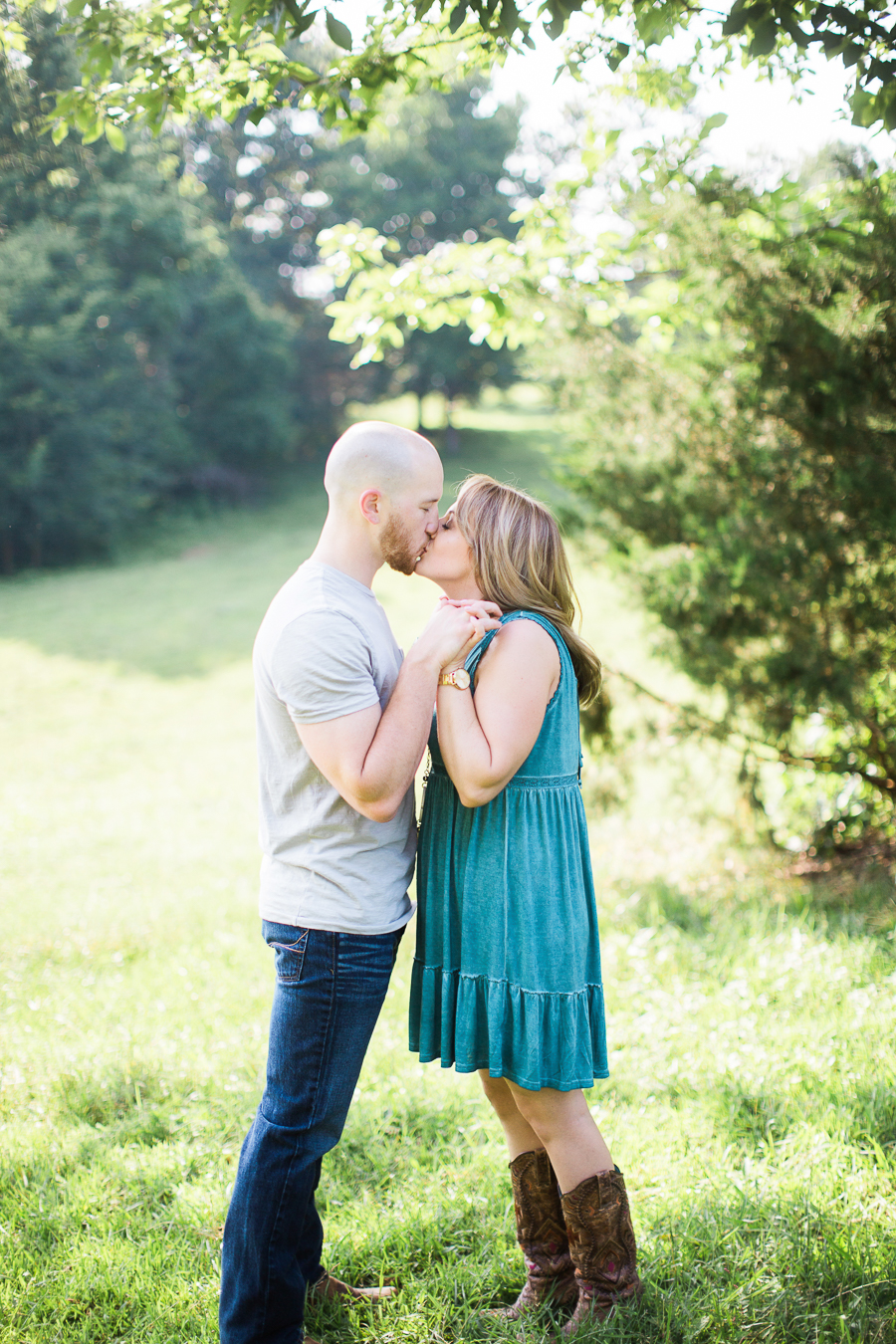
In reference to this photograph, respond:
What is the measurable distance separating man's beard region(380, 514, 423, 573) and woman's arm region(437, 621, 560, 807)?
1.03ft

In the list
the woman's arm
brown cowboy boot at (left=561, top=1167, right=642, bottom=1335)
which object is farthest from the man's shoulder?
brown cowboy boot at (left=561, top=1167, right=642, bottom=1335)

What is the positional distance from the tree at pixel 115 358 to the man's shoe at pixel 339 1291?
12.1 m

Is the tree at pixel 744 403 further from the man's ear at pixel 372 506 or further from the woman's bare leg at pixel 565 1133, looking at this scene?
the woman's bare leg at pixel 565 1133

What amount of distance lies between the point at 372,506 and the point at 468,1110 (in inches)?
88.9

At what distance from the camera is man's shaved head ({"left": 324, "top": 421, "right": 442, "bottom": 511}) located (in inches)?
88.4

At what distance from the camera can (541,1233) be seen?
8.00ft

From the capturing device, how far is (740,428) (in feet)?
15.9

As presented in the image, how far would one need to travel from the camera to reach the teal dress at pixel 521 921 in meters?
2.20

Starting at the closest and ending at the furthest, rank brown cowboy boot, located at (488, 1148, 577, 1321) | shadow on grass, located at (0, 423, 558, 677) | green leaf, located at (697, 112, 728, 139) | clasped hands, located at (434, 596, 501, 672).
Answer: clasped hands, located at (434, 596, 501, 672) < brown cowboy boot, located at (488, 1148, 577, 1321) < green leaf, located at (697, 112, 728, 139) < shadow on grass, located at (0, 423, 558, 677)

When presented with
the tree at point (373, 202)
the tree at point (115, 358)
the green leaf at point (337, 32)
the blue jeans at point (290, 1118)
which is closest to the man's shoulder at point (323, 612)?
the blue jeans at point (290, 1118)

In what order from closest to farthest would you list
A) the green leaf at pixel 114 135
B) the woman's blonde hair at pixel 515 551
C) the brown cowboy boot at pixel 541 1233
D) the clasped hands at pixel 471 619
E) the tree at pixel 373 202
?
the clasped hands at pixel 471 619, the woman's blonde hair at pixel 515 551, the brown cowboy boot at pixel 541 1233, the green leaf at pixel 114 135, the tree at pixel 373 202

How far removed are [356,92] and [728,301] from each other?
2.07 meters

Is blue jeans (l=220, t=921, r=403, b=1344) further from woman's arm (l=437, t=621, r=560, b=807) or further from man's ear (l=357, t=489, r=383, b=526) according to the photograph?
man's ear (l=357, t=489, r=383, b=526)

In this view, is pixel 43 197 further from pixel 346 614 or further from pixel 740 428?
pixel 346 614
